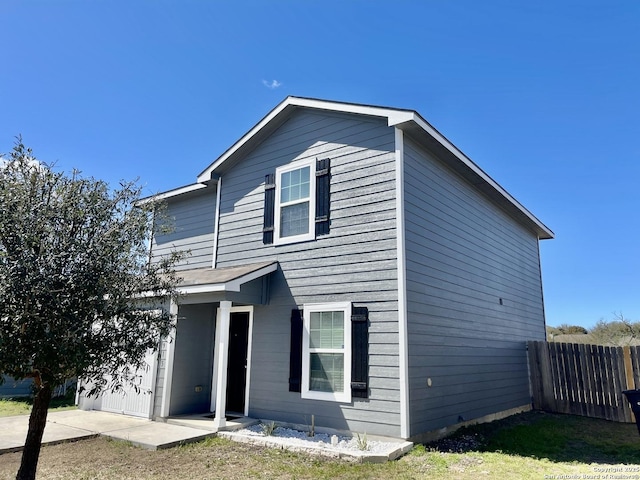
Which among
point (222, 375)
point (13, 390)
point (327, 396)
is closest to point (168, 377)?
point (222, 375)

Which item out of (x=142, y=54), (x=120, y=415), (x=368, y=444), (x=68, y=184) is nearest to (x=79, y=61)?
(x=142, y=54)

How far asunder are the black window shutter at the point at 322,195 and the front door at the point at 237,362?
8.71 ft

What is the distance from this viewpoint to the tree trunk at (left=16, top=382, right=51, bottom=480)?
4.12 metres

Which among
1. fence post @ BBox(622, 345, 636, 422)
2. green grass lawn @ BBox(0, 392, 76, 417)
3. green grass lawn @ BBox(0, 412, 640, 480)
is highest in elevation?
fence post @ BBox(622, 345, 636, 422)

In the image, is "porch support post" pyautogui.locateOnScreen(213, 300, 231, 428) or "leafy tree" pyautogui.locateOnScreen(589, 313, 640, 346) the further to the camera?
"leafy tree" pyautogui.locateOnScreen(589, 313, 640, 346)

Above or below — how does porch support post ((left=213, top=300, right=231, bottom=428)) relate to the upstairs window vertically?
below

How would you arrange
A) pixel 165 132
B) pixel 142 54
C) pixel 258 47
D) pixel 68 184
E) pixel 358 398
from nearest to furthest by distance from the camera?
pixel 68 184, pixel 358 398, pixel 142 54, pixel 258 47, pixel 165 132

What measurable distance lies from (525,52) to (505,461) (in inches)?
372

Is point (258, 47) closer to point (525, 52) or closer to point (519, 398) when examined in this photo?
point (525, 52)

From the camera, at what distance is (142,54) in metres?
10.3

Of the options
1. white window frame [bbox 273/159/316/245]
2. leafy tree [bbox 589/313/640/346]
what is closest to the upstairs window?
white window frame [bbox 273/159/316/245]

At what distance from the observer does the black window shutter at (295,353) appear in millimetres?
7836

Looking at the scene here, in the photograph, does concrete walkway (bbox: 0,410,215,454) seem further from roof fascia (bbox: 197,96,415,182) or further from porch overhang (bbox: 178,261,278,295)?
roof fascia (bbox: 197,96,415,182)

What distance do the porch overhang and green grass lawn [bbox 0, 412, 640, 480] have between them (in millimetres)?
2559
